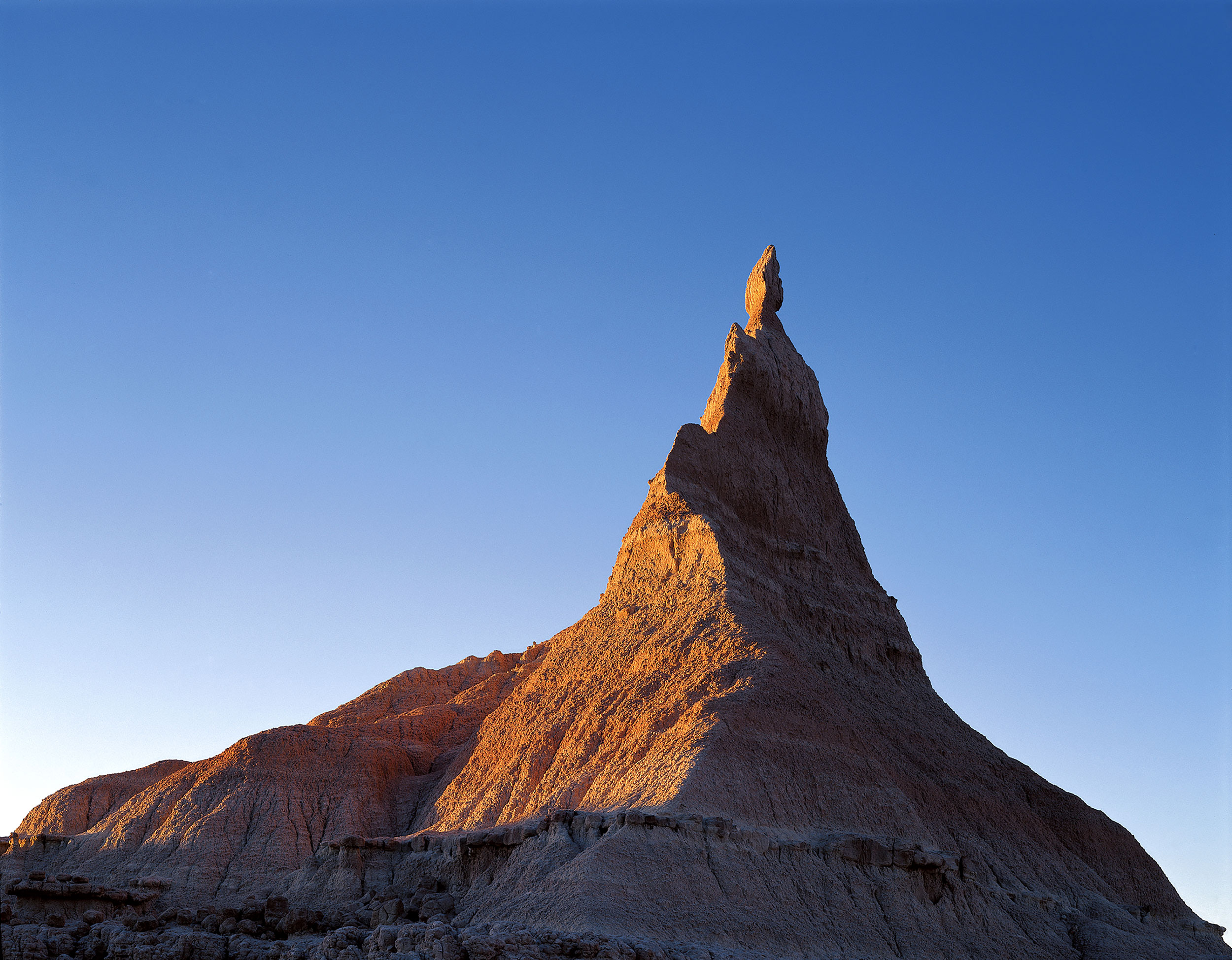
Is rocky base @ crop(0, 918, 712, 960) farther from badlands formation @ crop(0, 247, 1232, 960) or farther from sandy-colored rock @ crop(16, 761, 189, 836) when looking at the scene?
sandy-colored rock @ crop(16, 761, 189, 836)

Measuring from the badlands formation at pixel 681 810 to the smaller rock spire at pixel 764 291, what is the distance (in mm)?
317

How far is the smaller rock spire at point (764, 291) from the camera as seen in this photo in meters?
73.2

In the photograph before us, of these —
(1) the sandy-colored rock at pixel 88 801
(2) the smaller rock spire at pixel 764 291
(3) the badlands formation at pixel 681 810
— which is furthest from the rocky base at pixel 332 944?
(2) the smaller rock spire at pixel 764 291

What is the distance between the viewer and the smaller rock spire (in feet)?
240

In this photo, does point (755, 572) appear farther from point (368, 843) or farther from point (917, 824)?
point (368, 843)

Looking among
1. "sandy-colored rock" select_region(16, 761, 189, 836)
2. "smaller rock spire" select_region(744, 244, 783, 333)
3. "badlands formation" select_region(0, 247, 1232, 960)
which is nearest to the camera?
"badlands formation" select_region(0, 247, 1232, 960)

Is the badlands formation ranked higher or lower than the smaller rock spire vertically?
lower

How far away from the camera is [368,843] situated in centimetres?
5094

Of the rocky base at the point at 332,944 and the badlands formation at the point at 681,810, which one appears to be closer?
the rocky base at the point at 332,944

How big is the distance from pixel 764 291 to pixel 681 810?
131 ft

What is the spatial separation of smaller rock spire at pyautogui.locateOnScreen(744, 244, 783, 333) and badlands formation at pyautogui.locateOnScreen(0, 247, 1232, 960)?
0.32 metres

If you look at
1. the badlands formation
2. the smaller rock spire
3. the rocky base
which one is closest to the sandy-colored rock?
the badlands formation

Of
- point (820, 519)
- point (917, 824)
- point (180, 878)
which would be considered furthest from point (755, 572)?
point (180, 878)

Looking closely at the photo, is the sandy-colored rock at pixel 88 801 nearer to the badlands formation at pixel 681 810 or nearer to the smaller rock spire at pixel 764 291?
the badlands formation at pixel 681 810
